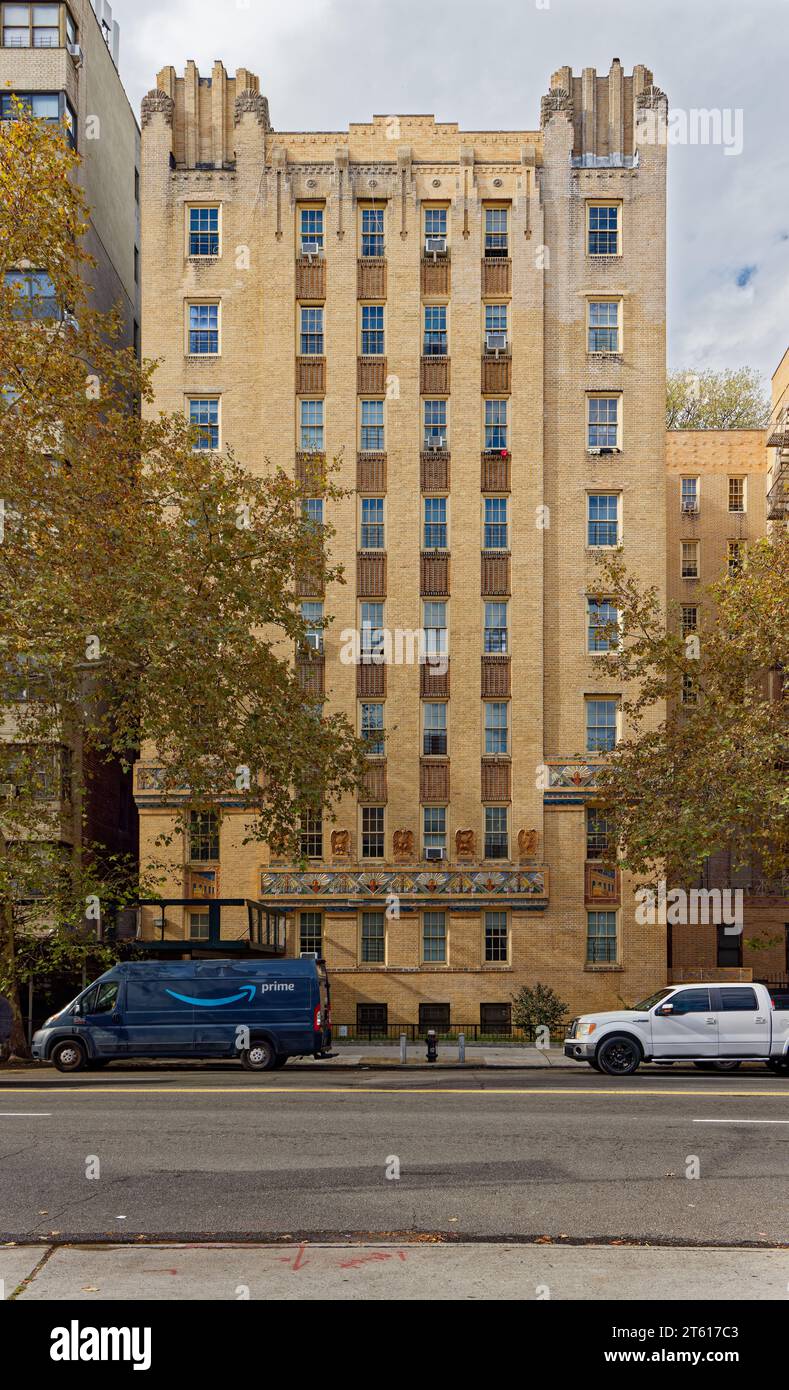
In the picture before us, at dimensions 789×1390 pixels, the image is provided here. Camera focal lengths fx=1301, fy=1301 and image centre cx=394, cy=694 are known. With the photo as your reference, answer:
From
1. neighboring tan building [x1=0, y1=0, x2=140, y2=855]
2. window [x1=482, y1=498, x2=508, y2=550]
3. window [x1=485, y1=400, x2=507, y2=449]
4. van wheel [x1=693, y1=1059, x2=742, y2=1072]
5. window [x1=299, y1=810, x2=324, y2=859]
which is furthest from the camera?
window [x1=485, y1=400, x2=507, y2=449]

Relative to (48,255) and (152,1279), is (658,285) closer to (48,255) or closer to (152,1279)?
(48,255)

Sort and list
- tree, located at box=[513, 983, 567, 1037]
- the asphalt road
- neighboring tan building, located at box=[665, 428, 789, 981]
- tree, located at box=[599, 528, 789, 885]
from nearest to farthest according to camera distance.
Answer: the asphalt road < tree, located at box=[599, 528, 789, 885] < tree, located at box=[513, 983, 567, 1037] < neighboring tan building, located at box=[665, 428, 789, 981]

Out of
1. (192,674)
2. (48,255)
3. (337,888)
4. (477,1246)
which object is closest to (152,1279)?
(477,1246)

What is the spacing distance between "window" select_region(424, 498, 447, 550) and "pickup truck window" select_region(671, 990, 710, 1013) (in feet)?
71.9

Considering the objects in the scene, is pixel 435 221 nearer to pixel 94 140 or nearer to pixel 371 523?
pixel 371 523

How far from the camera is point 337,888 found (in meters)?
41.7

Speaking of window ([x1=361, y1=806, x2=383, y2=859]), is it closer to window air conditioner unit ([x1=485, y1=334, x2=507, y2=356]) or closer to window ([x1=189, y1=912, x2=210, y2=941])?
window ([x1=189, y1=912, x2=210, y2=941])

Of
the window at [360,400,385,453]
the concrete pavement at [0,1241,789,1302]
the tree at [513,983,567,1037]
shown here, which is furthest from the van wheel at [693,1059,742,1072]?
the window at [360,400,385,453]

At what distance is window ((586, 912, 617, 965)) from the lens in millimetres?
41594

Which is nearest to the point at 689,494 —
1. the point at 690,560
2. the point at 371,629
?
the point at 690,560

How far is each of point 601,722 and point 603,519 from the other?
22.4 ft

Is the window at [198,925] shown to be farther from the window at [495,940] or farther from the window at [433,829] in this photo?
the window at [495,940]

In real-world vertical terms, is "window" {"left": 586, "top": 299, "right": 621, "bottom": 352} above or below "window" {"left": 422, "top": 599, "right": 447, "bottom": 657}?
above

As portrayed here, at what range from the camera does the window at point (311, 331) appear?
43625 millimetres
